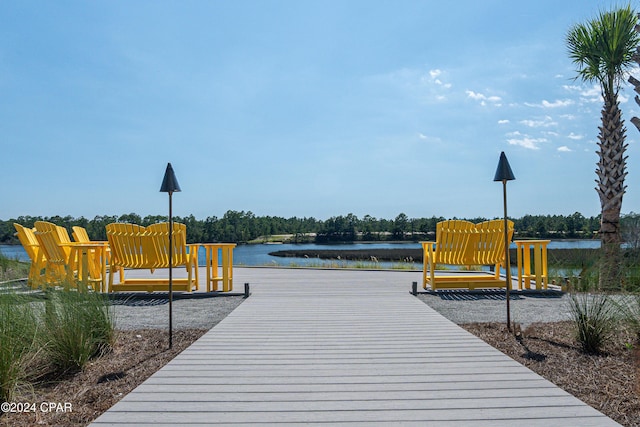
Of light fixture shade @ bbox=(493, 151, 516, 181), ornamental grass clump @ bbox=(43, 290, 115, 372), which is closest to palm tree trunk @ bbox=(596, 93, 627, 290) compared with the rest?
light fixture shade @ bbox=(493, 151, 516, 181)

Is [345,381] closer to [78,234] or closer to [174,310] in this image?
[174,310]

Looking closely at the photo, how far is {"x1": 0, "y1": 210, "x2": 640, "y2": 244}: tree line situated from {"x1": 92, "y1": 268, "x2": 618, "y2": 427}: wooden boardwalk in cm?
2270

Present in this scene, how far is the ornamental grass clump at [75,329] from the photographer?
342 cm

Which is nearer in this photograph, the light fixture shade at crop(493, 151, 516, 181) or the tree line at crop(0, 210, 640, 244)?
the light fixture shade at crop(493, 151, 516, 181)

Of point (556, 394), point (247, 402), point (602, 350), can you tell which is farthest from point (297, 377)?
point (602, 350)

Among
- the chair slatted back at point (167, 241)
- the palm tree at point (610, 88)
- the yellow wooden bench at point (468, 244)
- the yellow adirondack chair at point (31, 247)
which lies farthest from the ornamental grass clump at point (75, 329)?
the palm tree at point (610, 88)

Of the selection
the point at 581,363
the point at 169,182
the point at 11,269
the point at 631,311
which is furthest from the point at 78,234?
the point at 631,311

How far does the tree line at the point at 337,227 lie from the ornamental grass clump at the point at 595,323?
953 inches

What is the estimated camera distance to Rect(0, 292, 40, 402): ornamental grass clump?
9.05 feet

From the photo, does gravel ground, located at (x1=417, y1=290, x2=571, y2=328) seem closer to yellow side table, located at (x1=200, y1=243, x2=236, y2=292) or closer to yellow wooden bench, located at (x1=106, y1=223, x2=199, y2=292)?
yellow side table, located at (x1=200, y1=243, x2=236, y2=292)

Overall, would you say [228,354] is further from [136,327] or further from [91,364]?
[136,327]

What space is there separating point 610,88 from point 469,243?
5648 mm

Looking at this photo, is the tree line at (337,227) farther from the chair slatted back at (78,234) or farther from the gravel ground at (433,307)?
the gravel ground at (433,307)

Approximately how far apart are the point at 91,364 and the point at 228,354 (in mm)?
1025
